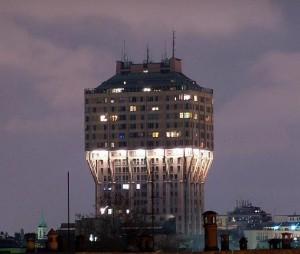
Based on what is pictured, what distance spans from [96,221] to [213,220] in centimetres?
12795

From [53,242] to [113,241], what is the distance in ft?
203

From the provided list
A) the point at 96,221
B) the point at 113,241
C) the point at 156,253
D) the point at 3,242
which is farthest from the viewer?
the point at 96,221

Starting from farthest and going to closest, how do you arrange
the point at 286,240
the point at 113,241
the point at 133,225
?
the point at 133,225, the point at 113,241, the point at 286,240

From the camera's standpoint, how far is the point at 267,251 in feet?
208

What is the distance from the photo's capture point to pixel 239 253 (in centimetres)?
6231

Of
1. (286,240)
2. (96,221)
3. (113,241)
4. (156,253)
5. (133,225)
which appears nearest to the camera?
(156,253)

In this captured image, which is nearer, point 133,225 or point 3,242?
point 3,242

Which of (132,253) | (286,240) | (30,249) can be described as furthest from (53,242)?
(286,240)

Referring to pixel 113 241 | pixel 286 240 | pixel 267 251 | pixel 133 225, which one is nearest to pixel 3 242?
pixel 133 225

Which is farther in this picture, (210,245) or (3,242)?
(3,242)

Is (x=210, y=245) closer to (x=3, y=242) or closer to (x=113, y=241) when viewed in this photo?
(x=113, y=241)

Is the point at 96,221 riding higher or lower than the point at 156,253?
higher

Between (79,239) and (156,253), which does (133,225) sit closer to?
(79,239)

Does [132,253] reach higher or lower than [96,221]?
lower
